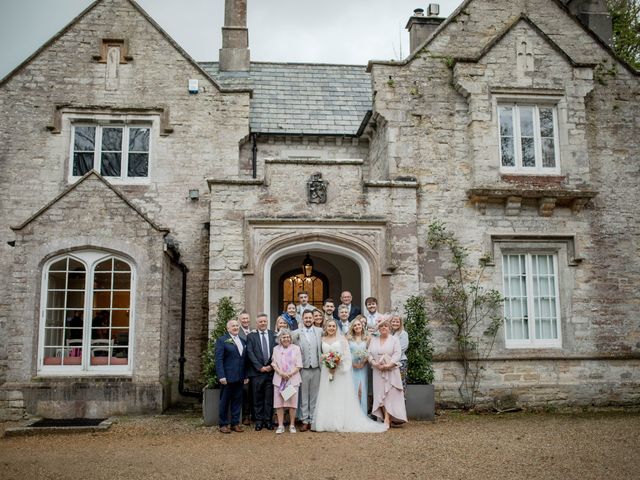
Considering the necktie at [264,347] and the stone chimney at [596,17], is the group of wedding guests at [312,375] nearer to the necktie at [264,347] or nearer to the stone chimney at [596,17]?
the necktie at [264,347]

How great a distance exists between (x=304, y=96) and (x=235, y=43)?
271 cm

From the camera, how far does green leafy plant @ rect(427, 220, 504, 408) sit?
12750 millimetres

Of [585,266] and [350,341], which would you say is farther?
[585,266]

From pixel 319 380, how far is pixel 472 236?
4.88 metres

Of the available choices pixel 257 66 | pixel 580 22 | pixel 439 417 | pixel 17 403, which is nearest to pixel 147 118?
pixel 257 66

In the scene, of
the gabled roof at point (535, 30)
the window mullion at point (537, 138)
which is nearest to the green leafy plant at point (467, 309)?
the window mullion at point (537, 138)

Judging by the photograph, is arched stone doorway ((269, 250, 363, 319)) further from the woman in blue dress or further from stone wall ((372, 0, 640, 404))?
the woman in blue dress

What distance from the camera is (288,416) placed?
35.5 ft

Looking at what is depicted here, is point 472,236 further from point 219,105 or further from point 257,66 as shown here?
point 257,66

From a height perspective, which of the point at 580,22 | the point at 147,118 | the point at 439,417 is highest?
the point at 580,22

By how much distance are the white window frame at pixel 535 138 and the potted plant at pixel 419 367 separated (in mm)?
3947

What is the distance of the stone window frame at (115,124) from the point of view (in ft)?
47.8

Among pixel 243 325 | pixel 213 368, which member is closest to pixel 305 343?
pixel 243 325

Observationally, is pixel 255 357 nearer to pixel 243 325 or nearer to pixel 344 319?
pixel 243 325
